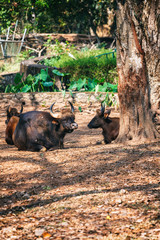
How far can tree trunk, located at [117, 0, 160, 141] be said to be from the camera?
238 inches

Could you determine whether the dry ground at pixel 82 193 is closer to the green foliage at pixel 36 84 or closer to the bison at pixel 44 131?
A: the bison at pixel 44 131

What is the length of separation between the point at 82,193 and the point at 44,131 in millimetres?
2912

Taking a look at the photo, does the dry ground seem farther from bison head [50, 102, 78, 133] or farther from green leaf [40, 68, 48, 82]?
green leaf [40, 68, 48, 82]

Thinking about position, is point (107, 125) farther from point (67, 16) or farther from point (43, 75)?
point (67, 16)

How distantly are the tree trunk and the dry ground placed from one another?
398mm

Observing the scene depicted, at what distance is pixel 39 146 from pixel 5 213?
10.2 feet

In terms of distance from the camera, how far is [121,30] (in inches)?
242

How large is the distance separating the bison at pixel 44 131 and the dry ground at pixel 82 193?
324 millimetres

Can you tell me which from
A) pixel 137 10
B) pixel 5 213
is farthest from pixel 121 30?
pixel 5 213

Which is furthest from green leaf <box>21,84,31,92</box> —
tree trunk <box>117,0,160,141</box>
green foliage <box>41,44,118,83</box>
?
tree trunk <box>117,0,160,141</box>

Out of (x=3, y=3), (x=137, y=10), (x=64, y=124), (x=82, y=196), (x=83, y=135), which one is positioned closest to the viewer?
(x=82, y=196)

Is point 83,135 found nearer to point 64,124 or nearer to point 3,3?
point 64,124

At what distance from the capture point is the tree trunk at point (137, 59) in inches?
238

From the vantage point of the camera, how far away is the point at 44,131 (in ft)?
23.0
